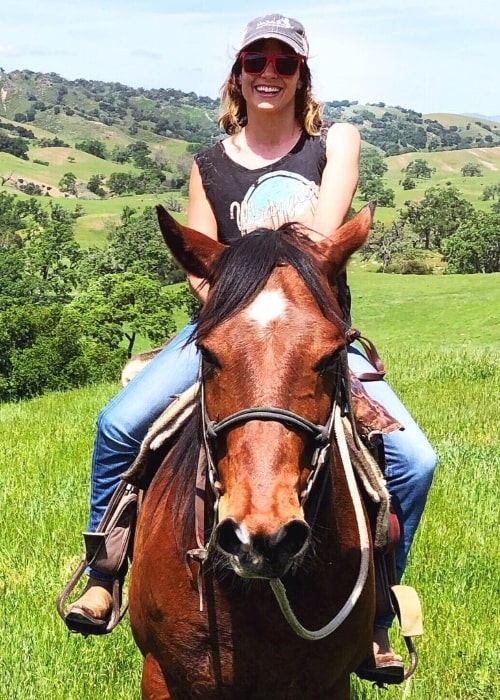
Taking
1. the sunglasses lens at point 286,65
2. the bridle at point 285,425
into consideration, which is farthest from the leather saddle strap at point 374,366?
the sunglasses lens at point 286,65

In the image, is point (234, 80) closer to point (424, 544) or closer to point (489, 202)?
point (424, 544)

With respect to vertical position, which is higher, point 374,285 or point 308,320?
point 308,320

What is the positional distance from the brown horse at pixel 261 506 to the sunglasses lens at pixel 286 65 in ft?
3.59

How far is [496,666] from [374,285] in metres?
52.5

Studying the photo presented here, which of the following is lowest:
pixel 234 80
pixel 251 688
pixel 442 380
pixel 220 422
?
pixel 442 380

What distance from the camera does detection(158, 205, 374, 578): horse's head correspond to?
2100mm

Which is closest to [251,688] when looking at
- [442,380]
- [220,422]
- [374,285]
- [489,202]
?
[220,422]

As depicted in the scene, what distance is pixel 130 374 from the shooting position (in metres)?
4.21

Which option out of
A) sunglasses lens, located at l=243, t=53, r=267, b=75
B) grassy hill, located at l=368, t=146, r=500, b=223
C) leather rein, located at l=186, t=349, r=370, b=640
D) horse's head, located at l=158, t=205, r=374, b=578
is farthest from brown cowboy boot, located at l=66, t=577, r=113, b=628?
grassy hill, located at l=368, t=146, r=500, b=223

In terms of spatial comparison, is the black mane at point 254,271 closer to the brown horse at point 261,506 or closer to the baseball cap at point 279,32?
the brown horse at point 261,506

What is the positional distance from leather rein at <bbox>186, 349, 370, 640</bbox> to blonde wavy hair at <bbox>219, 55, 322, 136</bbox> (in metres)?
1.64

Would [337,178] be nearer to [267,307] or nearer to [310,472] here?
[267,307]

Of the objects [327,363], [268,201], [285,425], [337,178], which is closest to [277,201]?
[268,201]

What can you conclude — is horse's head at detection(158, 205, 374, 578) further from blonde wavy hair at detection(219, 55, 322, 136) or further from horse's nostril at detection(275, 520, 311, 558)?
blonde wavy hair at detection(219, 55, 322, 136)
